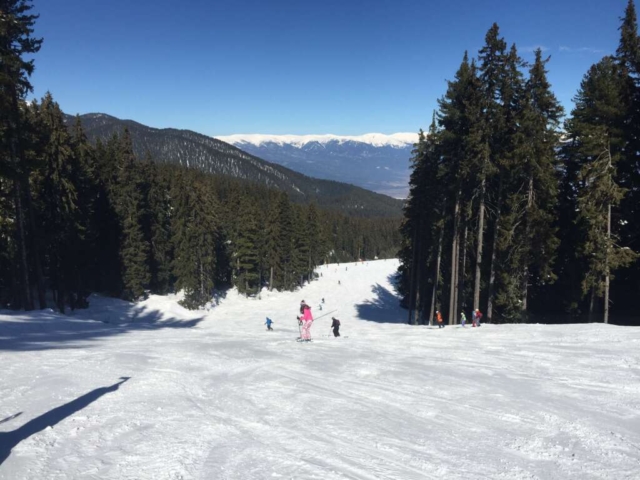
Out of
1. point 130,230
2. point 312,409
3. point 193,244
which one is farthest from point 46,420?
point 193,244

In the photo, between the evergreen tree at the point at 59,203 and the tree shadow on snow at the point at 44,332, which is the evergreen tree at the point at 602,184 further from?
the evergreen tree at the point at 59,203

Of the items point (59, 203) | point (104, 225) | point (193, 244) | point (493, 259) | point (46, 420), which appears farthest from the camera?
point (193, 244)

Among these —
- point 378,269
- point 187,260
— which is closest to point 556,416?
point 187,260

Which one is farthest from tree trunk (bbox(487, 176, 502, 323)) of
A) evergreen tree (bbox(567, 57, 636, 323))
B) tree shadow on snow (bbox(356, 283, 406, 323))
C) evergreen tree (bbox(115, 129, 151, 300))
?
evergreen tree (bbox(115, 129, 151, 300))

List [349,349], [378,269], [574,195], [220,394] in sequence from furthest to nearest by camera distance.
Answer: [378,269], [574,195], [349,349], [220,394]

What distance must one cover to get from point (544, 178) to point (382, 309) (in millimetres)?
31609

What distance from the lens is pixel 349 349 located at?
14945 millimetres

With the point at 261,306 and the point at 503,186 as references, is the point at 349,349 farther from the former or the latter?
the point at 261,306

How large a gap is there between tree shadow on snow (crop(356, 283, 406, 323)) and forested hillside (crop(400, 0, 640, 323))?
59.7ft

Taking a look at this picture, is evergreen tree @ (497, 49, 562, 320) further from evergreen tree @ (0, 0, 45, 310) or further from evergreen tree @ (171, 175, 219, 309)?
evergreen tree @ (171, 175, 219, 309)

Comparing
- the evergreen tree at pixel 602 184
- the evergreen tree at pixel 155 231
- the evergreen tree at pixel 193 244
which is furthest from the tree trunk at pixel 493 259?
the evergreen tree at pixel 155 231

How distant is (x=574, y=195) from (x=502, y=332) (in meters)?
13.3

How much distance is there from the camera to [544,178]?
75.4 feet

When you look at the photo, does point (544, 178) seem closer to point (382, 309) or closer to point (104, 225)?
point (382, 309)
